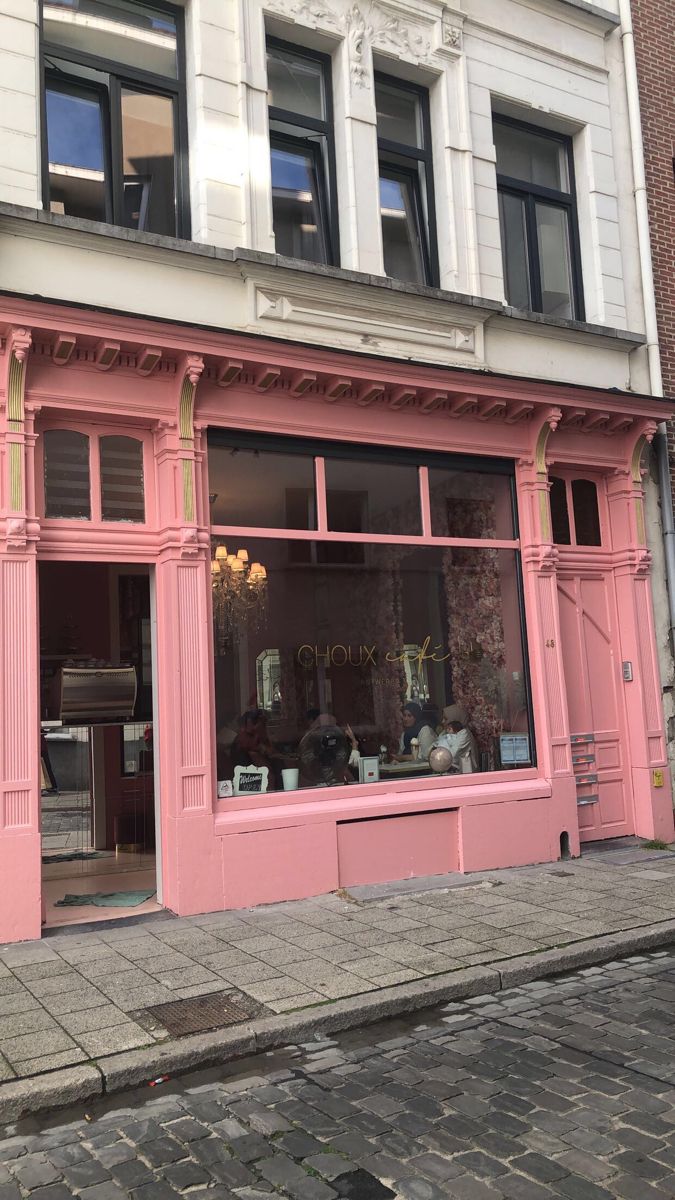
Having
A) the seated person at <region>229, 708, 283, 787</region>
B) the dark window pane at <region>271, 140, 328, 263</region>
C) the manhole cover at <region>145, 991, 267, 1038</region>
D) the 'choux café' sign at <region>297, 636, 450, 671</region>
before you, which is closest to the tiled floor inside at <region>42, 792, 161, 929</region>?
the seated person at <region>229, 708, 283, 787</region>

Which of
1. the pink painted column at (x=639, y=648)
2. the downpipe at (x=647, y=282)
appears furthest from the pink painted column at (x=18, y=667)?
the downpipe at (x=647, y=282)

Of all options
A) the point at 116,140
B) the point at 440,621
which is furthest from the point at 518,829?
the point at 116,140

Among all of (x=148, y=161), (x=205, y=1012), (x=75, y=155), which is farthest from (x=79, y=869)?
(x=148, y=161)

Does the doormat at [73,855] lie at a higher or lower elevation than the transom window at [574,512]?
lower

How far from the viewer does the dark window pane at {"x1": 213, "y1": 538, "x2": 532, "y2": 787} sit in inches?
317

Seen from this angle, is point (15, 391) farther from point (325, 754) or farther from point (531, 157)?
point (531, 157)

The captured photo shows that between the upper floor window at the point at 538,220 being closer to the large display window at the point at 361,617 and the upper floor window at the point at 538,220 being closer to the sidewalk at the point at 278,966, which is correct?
the large display window at the point at 361,617

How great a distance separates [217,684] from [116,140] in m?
4.82

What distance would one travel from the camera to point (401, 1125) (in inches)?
153

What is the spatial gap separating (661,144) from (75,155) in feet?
24.2

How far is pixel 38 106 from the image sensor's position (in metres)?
7.38

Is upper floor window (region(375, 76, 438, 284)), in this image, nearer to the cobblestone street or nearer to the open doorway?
the open doorway

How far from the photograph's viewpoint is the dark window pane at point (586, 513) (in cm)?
1029

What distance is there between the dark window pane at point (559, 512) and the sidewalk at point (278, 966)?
145 inches
